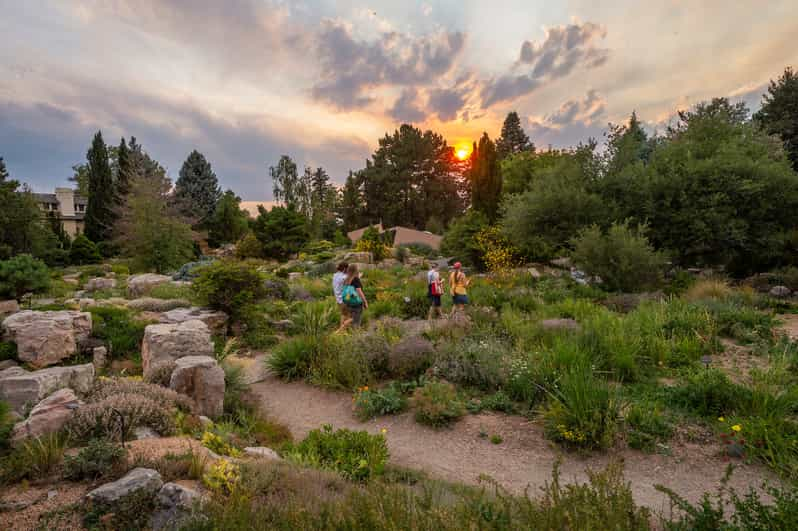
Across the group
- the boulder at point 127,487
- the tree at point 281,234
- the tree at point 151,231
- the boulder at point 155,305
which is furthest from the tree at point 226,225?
the boulder at point 127,487

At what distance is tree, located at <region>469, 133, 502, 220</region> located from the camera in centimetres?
2348

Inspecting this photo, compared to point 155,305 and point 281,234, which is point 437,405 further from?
point 281,234

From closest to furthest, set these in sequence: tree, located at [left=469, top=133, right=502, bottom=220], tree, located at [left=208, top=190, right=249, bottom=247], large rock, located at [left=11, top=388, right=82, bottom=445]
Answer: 1. large rock, located at [left=11, top=388, right=82, bottom=445]
2. tree, located at [left=469, top=133, right=502, bottom=220]
3. tree, located at [left=208, top=190, right=249, bottom=247]

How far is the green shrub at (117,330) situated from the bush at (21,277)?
2763 mm

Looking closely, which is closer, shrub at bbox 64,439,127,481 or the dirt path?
shrub at bbox 64,439,127,481

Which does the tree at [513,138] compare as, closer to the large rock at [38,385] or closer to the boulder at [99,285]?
the boulder at [99,285]

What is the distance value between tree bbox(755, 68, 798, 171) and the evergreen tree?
174ft

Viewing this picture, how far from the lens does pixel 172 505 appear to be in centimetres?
263

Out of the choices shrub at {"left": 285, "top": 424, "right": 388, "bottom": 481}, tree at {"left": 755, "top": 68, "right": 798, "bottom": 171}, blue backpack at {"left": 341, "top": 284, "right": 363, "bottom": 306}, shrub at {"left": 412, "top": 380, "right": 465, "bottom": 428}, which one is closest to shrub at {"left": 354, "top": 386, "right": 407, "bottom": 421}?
shrub at {"left": 412, "top": 380, "right": 465, "bottom": 428}

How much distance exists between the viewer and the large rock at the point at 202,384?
5.27m

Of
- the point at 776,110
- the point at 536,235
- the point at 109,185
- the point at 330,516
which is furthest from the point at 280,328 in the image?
the point at 776,110

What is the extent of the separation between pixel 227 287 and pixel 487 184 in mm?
17606

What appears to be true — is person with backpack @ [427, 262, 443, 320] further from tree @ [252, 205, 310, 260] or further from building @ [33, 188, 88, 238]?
building @ [33, 188, 88, 238]

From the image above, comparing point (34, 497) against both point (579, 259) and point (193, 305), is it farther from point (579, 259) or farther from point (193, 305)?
point (579, 259)
